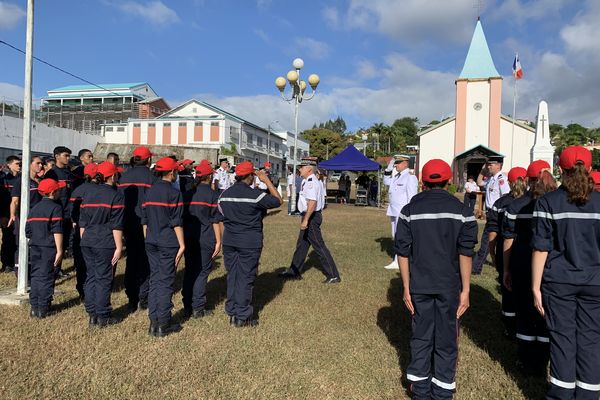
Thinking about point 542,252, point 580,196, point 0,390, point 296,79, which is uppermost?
point 296,79

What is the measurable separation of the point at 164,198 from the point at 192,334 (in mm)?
1527

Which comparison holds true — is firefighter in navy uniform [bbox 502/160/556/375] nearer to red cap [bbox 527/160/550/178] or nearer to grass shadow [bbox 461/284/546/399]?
red cap [bbox 527/160/550/178]

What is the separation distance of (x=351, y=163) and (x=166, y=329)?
59.6ft

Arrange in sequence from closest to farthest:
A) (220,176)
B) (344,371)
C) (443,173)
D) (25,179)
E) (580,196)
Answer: (580,196)
(443,173)
(344,371)
(25,179)
(220,176)

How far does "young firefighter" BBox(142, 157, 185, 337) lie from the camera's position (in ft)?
15.4

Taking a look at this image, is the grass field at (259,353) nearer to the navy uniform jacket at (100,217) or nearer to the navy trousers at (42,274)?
the navy trousers at (42,274)

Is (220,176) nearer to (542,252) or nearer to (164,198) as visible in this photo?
(164,198)

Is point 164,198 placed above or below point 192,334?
above

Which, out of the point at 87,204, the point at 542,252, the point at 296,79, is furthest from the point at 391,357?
the point at 296,79

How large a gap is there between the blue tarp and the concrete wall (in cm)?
1430

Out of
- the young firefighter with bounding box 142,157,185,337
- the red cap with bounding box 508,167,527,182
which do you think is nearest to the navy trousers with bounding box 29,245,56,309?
the young firefighter with bounding box 142,157,185,337

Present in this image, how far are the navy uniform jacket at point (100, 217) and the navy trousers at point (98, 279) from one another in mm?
87

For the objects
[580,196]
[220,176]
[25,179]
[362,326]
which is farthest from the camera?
[220,176]

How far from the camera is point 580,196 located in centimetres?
296
